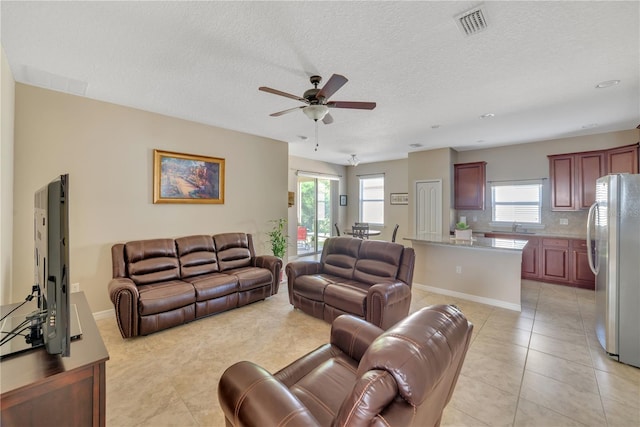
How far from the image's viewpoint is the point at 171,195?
395cm

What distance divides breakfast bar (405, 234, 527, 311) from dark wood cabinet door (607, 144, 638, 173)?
208 cm

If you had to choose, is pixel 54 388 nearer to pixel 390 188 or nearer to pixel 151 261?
pixel 151 261

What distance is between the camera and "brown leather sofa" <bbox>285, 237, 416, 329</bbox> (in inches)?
112

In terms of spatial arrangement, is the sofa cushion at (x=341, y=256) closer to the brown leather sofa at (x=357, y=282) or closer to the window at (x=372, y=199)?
the brown leather sofa at (x=357, y=282)

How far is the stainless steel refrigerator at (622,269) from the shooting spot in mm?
2398

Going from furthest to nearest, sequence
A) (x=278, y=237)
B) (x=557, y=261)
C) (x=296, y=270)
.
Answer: (x=278, y=237), (x=557, y=261), (x=296, y=270)

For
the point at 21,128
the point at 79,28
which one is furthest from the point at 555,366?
the point at 21,128

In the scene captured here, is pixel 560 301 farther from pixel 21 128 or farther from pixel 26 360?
pixel 21 128

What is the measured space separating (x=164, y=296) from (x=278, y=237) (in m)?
2.33

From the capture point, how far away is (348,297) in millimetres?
3020

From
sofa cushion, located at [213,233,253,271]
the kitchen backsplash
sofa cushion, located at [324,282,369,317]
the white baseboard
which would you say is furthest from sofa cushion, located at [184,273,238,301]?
the kitchen backsplash

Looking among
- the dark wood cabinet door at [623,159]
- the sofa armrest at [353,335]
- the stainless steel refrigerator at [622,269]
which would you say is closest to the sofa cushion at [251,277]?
the sofa armrest at [353,335]

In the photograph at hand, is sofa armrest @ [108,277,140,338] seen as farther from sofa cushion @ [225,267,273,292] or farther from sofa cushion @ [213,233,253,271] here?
sofa cushion @ [213,233,253,271]

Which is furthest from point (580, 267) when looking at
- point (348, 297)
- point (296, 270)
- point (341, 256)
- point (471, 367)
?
point (296, 270)
